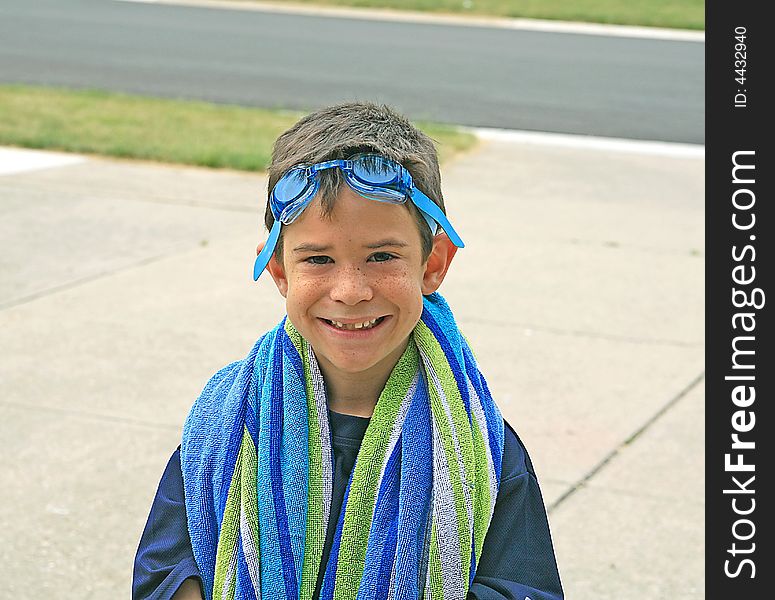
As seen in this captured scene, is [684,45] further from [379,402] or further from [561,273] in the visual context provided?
[379,402]

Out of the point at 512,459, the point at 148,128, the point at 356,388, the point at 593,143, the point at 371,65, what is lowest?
the point at 512,459

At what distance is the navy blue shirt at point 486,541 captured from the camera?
202 centimetres

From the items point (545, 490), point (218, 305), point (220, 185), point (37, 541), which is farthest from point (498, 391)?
point (220, 185)

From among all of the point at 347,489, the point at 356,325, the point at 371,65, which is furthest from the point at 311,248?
the point at 371,65

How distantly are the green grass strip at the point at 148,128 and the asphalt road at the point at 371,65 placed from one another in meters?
1.11

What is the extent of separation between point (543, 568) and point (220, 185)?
671 centimetres

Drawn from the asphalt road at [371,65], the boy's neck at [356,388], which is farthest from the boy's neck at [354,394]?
the asphalt road at [371,65]

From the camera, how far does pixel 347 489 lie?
2047mm

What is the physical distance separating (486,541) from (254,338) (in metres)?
3.57

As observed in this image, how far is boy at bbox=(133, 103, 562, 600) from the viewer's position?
1982mm

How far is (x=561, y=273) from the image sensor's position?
22.0ft

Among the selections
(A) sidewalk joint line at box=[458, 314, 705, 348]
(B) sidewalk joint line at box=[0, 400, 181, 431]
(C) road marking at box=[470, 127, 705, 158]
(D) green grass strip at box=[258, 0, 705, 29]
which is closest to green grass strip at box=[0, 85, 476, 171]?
(C) road marking at box=[470, 127, 705, 158]

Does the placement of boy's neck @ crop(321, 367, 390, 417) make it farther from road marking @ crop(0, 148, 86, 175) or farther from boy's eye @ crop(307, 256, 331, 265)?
road marking @ crop(0, 148, 86, 175)

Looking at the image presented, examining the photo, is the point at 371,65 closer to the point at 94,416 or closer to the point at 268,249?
the point at 94,416
